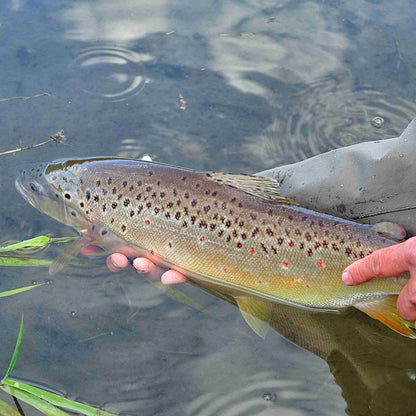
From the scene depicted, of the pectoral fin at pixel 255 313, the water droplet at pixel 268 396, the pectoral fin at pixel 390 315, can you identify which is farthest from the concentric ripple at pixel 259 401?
the pectoral fin at pixel 390 315

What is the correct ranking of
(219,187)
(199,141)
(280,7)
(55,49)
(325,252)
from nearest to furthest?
(325,252) < (219,187) < (199,141) < (55,49) < (280,7)

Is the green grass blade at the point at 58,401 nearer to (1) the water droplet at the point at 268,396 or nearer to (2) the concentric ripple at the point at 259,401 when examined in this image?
(2) the concentric ripple at the point at 259,401

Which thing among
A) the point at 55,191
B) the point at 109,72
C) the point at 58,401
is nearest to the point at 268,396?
the point at 58,401

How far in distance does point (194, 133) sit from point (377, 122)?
180 cm

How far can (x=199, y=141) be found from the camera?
450cm

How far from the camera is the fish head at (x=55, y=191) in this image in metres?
3.46

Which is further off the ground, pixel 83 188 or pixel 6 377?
pixel 83 188

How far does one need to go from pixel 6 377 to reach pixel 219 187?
1720 millimetres

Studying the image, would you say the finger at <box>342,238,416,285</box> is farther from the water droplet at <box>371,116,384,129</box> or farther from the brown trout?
the water droplet at <box>371,116,384,129</box>

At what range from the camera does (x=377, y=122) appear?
4746mm

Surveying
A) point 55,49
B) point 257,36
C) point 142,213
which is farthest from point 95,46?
point 142,213

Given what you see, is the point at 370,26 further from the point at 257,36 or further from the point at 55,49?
the point at 55,49

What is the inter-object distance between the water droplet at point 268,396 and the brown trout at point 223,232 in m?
0.46

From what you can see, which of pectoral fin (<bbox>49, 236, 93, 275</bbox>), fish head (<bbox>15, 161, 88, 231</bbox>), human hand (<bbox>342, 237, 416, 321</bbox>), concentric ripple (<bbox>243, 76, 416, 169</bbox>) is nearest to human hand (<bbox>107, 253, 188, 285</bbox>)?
pectoral fin (<bbox>49, 236, 93, 275</bbox>)
